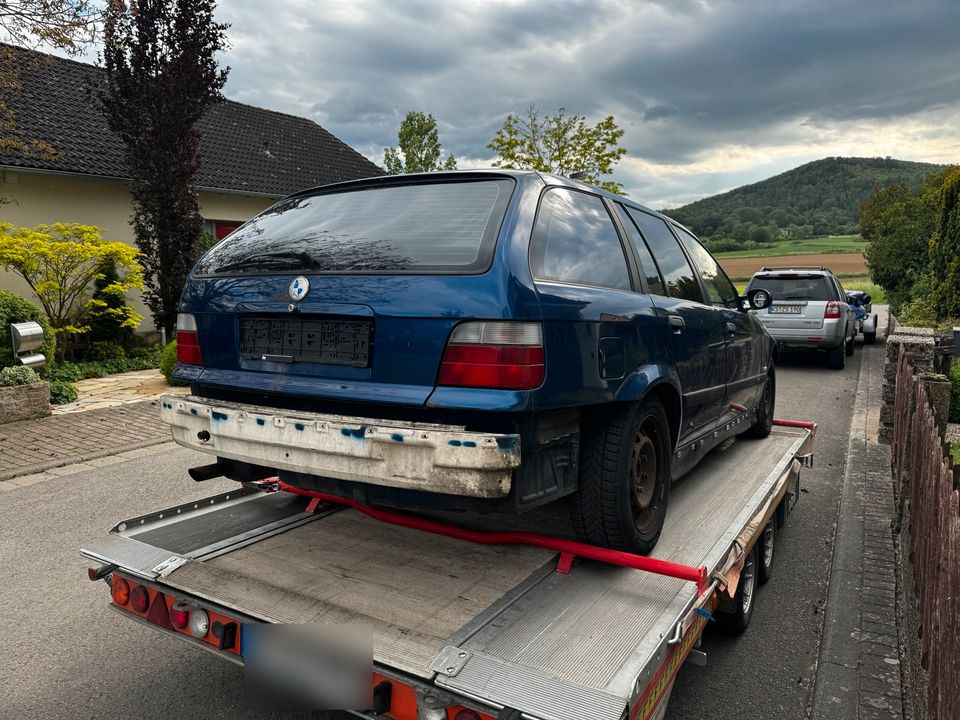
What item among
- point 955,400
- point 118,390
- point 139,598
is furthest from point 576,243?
point 118,390

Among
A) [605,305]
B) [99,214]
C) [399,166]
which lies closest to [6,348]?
[99,214]

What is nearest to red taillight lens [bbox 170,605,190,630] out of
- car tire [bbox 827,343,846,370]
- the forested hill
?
car tire [bbox 827,343,846,370]

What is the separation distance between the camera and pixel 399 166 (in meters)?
35.9

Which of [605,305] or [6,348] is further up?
[605,305]

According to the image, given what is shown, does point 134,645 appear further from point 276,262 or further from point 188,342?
point 276,262

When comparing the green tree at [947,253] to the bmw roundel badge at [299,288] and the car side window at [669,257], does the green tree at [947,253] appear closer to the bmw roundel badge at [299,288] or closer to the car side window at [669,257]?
the car side window at [669,257]

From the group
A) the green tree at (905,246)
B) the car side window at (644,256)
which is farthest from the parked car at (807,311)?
the car side window at (644,256)

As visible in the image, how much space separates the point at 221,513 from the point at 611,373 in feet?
6.42

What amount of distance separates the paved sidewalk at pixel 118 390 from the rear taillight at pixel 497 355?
744 centimetres

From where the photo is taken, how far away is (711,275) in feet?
15.2

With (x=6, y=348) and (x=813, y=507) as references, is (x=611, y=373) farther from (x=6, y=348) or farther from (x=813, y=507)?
(x=6, y=348)

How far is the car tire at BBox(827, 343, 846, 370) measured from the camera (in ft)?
41.6

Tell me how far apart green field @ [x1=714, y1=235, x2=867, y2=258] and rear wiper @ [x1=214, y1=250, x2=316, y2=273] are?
1884 inches

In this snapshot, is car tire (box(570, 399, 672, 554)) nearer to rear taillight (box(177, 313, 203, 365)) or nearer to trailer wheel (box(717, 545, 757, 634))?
trailer wheel (box(717, 545, 757, 634))
